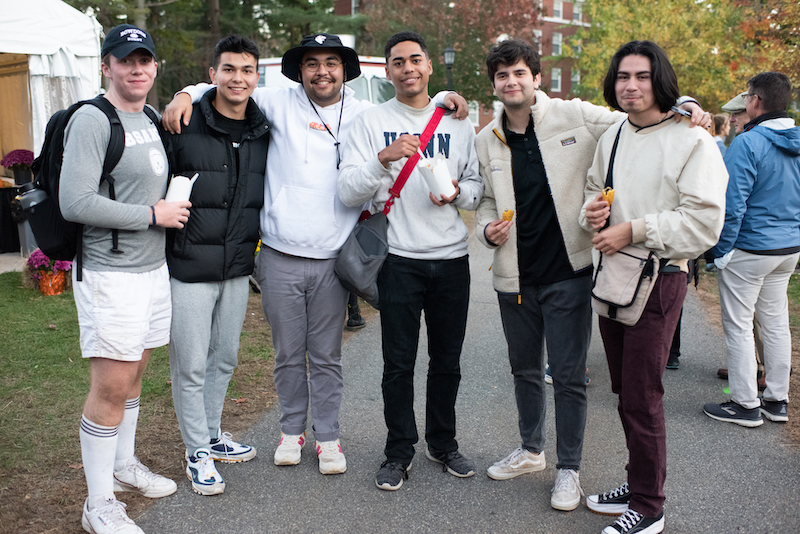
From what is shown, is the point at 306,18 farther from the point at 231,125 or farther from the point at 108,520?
the point at 108,520

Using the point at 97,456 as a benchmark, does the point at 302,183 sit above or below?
above

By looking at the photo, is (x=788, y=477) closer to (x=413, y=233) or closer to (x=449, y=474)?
(x=449, y=474)

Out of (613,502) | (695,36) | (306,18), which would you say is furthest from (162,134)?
(695,36)

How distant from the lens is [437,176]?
3.18 meters

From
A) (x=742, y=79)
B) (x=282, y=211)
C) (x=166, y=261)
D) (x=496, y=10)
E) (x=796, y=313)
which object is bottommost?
(x=796, y=313)

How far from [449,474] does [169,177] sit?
219cm

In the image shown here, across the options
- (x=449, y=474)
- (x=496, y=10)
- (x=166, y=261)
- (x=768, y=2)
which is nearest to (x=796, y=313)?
(x=449, y=474)

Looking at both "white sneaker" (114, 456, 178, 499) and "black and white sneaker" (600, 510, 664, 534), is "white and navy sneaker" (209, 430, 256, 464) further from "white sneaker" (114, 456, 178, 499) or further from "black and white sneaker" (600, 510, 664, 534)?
"black and white sneaker" (600, 510, 664, 534)

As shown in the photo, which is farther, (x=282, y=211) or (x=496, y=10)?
(x=496, y=10)

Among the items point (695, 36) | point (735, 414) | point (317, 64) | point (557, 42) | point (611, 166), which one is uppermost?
point (557, 42)

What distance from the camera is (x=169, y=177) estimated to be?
325 cm

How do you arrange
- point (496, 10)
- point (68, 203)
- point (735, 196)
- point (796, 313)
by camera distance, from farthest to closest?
1. point (496, 10)
2. point (796, 313)
3. point (735, 196)
4. point (68, 203)

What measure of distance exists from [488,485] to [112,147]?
2.54 meters

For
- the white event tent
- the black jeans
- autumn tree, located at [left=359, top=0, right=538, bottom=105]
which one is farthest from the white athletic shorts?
autumn tree, located at [left=359, top=0, right=538, bottom=105]
